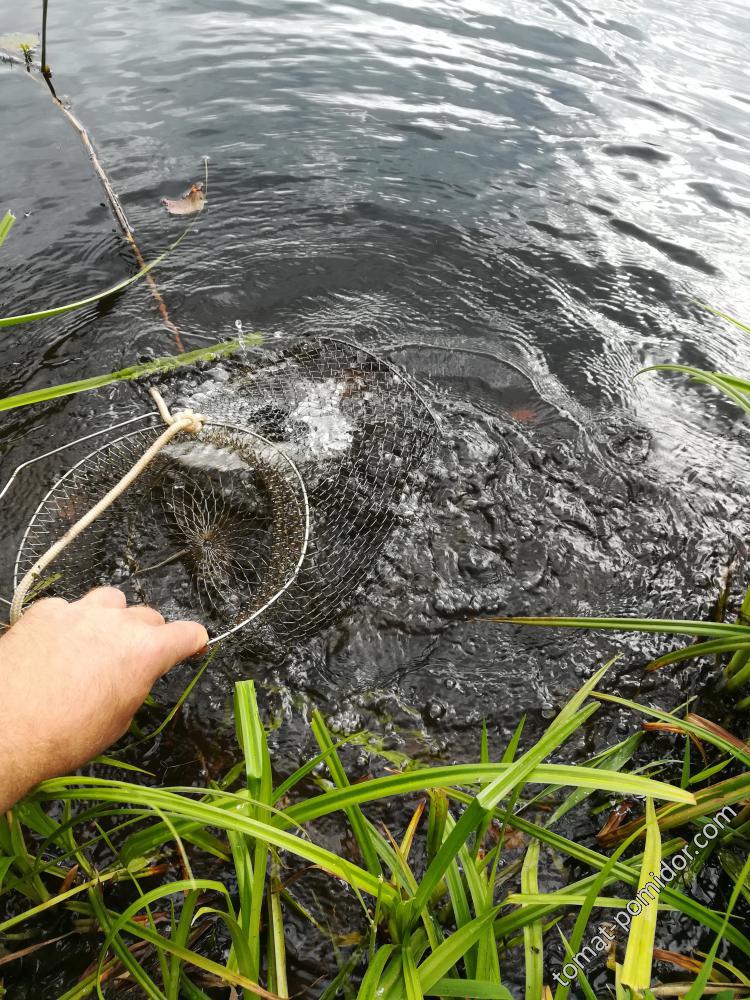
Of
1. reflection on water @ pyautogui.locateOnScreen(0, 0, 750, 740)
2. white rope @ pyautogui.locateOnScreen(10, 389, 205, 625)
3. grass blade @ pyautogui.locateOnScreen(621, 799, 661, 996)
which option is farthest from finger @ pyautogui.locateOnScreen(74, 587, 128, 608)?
grass blade @ pyautogui.locateOnScreen(621, 799, 661, 996)

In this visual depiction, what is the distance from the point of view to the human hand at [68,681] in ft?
5.67

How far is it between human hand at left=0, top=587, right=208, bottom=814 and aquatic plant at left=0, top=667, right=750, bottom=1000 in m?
0.12

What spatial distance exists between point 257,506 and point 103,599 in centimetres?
133

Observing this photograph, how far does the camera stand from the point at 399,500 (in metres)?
3.75

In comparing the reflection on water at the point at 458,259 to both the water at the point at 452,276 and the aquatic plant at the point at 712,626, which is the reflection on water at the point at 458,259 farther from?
the aquatic plant at the point at 712,626

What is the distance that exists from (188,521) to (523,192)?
208 inches

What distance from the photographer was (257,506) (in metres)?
3.63

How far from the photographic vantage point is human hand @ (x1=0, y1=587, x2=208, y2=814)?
173 centimetres

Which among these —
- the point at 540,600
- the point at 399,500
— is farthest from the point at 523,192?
the point at 540,600

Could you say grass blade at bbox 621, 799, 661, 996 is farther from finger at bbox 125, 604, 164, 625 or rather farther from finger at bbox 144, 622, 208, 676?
finger at bbox 125, 604, 164, 625

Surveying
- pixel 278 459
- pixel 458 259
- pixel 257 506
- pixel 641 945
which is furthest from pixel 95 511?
pixel 458 259

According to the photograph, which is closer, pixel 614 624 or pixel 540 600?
pixel 614 624

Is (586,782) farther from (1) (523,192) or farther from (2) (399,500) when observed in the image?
(1) (523,192)

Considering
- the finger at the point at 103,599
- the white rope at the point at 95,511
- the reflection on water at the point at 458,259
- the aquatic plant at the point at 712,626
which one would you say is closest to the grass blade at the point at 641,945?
the aquatic plant at the point at 712,626
